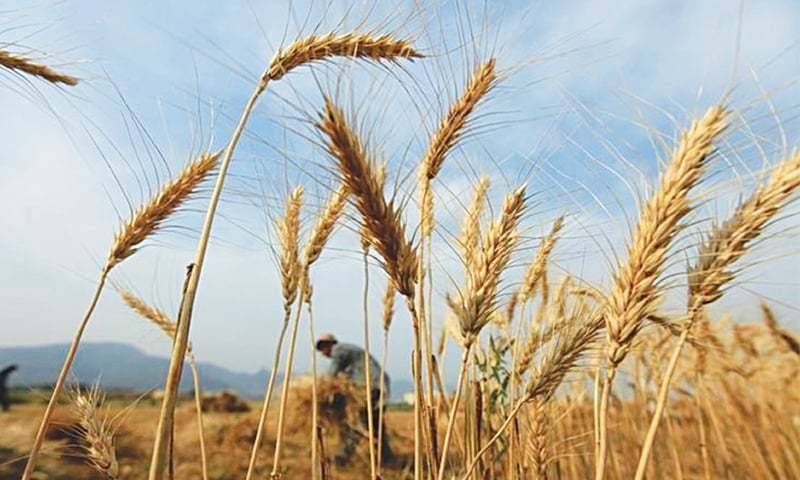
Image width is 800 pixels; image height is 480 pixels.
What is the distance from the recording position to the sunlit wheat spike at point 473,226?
2125 millimetres

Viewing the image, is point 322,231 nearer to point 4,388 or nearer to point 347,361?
point 347,361

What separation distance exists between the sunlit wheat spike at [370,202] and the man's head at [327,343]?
30.6 feet

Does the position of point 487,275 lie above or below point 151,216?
below

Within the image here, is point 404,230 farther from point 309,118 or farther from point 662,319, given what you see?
point 662,319

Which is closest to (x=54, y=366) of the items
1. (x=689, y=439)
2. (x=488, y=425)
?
(x=488, y=425)

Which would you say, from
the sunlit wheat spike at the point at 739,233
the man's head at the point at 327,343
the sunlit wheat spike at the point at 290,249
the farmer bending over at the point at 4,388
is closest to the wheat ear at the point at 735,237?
the sunlit wheat spike at the point at 739,233

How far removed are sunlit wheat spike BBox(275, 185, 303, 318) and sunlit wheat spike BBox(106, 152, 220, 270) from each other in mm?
444

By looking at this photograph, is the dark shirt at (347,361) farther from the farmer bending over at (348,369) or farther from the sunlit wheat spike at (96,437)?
the sunlit wheat spike at (96,437)

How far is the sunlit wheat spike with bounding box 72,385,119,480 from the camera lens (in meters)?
1.73

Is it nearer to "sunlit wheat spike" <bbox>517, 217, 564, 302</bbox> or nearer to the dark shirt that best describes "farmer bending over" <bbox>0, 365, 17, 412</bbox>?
the dark shirt

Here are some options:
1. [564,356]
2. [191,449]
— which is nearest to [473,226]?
[564,356]

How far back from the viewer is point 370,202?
159 cm

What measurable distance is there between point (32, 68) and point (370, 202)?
5.33 feet

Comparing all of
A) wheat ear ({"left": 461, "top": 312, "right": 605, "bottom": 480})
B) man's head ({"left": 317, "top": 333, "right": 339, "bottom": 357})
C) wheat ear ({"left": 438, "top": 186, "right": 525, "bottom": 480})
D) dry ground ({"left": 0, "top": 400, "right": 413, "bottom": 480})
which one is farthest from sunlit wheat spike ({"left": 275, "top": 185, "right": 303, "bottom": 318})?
man's head ({"left": 317, "top": 333, "right": 339, "bottom": 357})
